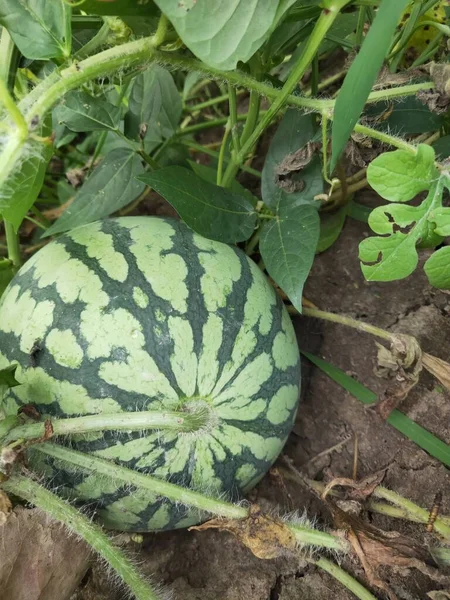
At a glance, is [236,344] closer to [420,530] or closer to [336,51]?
[420,530]

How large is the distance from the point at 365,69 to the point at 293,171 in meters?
0.54

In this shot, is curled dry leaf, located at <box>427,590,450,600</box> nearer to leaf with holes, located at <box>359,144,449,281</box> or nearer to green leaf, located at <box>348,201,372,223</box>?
leaf with holes, located at <box>359,144,449,281</box>

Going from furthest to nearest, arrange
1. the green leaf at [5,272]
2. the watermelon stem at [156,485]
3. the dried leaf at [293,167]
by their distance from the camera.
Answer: the green leaf at [5,272]
the dried leaf at [293,167]
the watermelon stem at [156,485]

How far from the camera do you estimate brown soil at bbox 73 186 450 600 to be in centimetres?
144

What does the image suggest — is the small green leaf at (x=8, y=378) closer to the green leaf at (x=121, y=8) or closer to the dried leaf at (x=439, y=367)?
the green leaf at (x=121, y=8)

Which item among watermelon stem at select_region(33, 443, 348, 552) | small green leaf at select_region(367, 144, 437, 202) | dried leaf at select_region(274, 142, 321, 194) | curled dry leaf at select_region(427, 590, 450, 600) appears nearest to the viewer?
small green leaf at select_region(367, 144, 437, 202)

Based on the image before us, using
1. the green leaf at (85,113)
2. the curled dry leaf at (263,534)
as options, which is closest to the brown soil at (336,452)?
the curled dry leaf at (263,534)

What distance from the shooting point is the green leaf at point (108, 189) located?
4.94ft

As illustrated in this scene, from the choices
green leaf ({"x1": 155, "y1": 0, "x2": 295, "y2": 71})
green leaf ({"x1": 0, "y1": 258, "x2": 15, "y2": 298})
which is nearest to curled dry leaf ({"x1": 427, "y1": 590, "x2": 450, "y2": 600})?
green leaf ({"x1": 155, "y1": 0, "x2": 295, "y2": 71})

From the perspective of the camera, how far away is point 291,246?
4.45 feet

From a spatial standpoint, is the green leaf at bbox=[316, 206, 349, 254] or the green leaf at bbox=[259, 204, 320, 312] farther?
the green leaf at bbox=[316, 206, 349, 254]

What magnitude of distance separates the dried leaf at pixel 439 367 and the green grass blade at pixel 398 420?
0.53 ft

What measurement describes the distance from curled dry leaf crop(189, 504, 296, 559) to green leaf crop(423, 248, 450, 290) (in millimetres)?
556

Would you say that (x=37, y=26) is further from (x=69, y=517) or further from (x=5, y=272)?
(x=69, y=517)
